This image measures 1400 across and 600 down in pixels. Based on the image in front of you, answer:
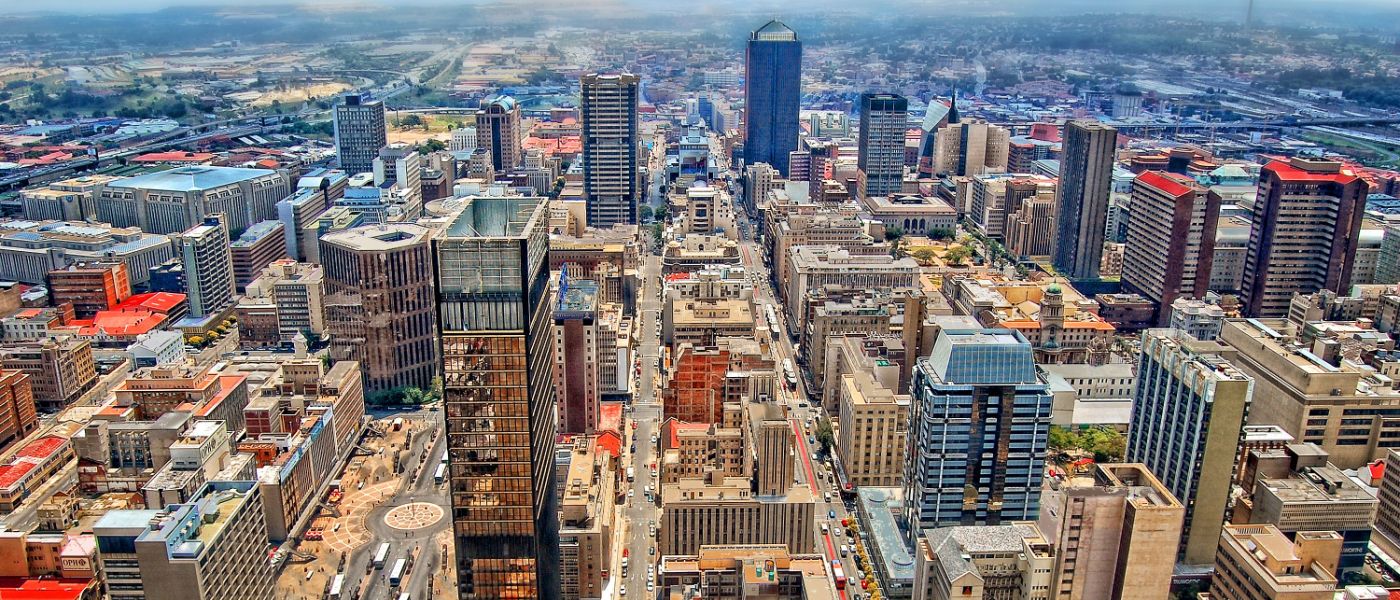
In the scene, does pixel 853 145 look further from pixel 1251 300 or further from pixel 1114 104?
pixel 1251 300

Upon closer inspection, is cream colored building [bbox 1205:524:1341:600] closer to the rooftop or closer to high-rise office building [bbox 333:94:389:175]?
the rooftop

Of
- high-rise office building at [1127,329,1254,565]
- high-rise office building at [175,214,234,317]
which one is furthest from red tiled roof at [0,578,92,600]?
high-rise office building at [1127,329,1254,565]

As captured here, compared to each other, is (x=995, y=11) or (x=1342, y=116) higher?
(x=995, y=11)

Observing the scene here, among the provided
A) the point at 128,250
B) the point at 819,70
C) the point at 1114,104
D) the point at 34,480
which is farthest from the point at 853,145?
the point at 34,480

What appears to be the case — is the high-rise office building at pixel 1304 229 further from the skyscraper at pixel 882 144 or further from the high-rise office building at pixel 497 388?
the high-rise office building at pixel 497 388

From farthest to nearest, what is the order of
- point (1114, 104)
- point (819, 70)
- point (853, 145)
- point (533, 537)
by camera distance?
point (819, 70)
point (1114, 104)
point (853, 145)
point (533, 537)

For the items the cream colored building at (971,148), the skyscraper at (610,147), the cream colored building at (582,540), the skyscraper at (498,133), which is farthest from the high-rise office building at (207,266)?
the cream colored building at (971,148)
